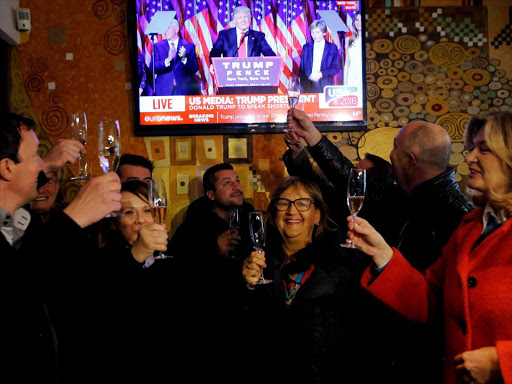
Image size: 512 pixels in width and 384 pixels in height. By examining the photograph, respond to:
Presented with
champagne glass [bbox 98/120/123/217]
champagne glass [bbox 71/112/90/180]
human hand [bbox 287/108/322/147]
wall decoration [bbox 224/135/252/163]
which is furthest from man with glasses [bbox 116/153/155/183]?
champagne glass [bbox 98/120/123/217]

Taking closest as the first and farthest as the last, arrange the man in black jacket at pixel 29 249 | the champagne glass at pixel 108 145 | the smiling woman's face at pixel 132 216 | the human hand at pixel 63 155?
1. the man in black jacket at pixel 29 249
2. the champagne glass at pixel 108 145
3. the human hand at pixel 63 155
4. the smiling woman's face at pixel 132 216

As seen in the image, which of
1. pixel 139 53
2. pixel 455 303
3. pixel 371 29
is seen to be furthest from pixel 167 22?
pixel 455 303

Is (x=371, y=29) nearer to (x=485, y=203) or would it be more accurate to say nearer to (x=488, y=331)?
(x=485, y=203)

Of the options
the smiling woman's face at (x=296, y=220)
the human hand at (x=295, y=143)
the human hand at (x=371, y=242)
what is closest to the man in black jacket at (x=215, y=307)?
the smiling woman's face at (x=296, y=220)

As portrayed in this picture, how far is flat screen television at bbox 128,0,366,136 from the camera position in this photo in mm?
4164

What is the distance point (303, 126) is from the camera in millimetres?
2979

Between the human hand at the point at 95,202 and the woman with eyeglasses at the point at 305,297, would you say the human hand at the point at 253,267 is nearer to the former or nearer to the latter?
the woman with eyeglasses at the point at 305,297

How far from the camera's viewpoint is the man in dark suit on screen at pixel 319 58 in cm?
417

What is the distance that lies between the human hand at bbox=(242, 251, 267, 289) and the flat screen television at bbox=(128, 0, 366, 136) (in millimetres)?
2156

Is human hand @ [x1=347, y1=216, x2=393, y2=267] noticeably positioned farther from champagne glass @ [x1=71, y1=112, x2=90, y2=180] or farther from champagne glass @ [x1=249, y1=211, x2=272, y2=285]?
champagne glass @ [x1=71, y1=112, x2=90, y2=180]

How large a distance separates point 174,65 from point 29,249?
2.81 m

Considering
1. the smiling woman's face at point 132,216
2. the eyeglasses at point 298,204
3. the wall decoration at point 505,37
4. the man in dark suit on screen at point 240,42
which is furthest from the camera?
the wall decoration at point 505,37

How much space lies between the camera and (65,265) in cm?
160

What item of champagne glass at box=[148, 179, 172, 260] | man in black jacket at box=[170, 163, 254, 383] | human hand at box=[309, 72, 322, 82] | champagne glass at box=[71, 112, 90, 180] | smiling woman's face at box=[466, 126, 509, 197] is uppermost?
human hand at box=[309, 72, 322, 82]
